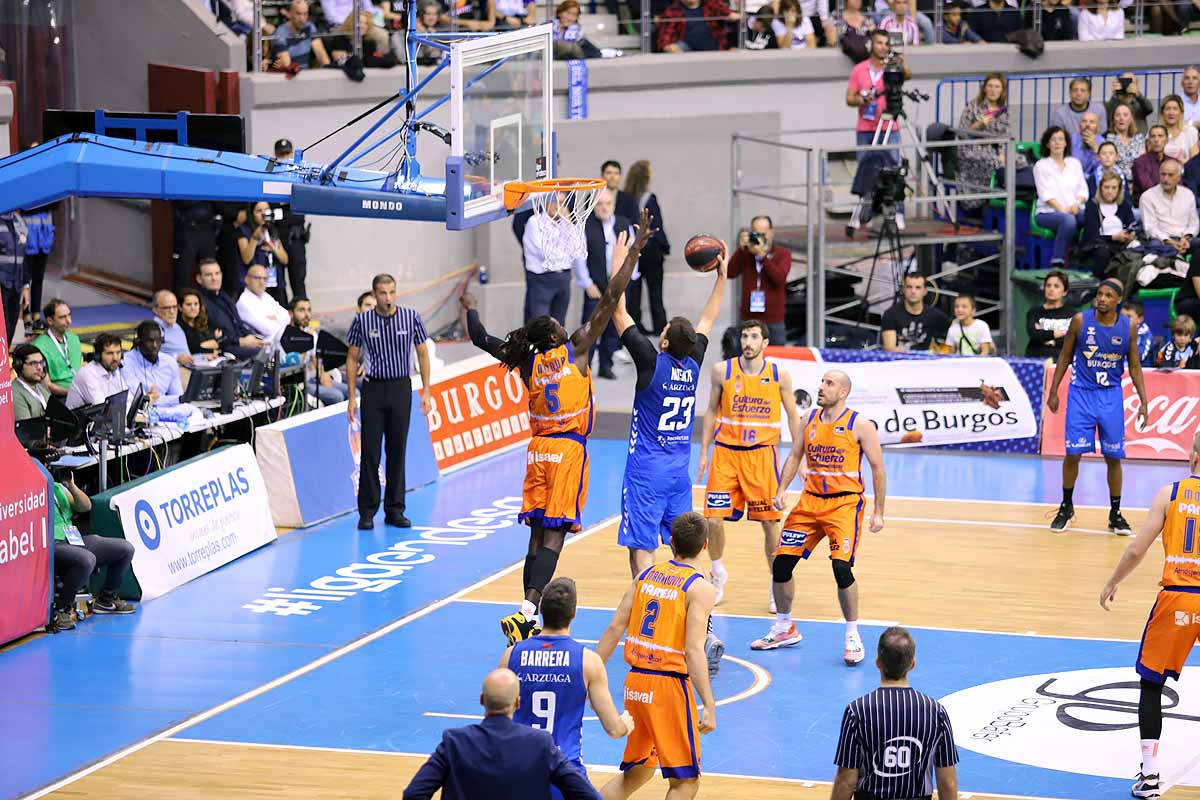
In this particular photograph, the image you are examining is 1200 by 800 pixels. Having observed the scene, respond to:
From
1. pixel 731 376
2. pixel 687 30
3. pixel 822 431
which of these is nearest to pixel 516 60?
pixel 731 376

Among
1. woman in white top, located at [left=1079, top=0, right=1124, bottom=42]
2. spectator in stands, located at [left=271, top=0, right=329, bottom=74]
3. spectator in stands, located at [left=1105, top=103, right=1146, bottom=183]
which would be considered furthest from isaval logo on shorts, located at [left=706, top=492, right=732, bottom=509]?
woman in white top, located at [left=1079, top=0, right=1124, bottom=42]

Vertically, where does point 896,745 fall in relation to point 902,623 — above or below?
above

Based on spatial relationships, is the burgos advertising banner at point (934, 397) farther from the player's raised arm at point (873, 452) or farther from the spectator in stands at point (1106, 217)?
the player's raised arm at point (873, 452)

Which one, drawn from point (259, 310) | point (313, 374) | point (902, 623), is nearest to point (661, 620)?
point (902, 623)

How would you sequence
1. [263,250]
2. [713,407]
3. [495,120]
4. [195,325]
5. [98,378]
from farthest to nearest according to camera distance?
1. [263,250]
2. [195,325]
3. [98,378]
4. [713,407]
5. [495,120]

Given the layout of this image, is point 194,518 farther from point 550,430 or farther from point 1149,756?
point 1149,756

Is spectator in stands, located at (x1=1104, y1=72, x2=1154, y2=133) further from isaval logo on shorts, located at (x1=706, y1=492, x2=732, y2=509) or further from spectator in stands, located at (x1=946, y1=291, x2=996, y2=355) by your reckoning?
isaval logo on shorts, located at (x1=706, y1=492, x2=732, y2=509)

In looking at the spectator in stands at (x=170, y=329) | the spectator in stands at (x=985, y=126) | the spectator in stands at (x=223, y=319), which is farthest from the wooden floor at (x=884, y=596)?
the spectator in stands at (x=985, y=126)

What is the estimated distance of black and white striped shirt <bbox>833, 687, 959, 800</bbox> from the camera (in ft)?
23.0

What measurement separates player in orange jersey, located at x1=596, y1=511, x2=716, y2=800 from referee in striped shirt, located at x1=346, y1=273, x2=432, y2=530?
7.10m

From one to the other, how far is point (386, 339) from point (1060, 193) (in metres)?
9.54

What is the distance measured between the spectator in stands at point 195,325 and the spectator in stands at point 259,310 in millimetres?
953

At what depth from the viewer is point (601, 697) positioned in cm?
728

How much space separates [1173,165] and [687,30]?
7221 mm
